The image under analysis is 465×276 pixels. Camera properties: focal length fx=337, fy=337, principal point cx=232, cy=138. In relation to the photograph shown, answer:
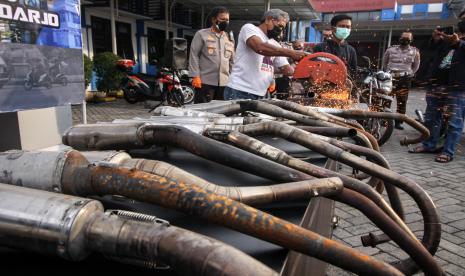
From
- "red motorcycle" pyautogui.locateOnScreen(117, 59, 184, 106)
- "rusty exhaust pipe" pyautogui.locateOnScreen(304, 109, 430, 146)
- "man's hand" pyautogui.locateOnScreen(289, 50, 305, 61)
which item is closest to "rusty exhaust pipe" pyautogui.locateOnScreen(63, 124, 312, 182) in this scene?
"rusty exhaust pipe" pyautogui.locateOnScreen(304, 109, 430, 146)

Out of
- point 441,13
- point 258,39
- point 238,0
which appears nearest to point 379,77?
point 258,39

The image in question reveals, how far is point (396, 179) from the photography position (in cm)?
107

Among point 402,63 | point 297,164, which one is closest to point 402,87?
point 402,63

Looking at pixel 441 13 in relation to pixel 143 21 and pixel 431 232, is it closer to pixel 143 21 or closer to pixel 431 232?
pixel 143 21

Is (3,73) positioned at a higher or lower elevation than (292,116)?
higher

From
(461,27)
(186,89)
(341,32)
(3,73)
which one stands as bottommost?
(186,89)

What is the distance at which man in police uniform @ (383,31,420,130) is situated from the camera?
701 centimetres

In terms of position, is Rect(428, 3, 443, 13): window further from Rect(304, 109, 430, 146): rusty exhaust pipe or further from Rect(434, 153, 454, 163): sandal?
Rect(304, 109, 430, 146): rusty exhaust pipe

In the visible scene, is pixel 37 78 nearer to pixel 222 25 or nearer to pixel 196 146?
pixel 222 25

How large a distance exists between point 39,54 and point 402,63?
265 inches

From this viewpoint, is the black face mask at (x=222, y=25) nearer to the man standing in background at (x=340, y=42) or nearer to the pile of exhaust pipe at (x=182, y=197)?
the man standing in background at (x=340, y=42)

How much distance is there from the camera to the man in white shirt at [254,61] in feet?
10.2

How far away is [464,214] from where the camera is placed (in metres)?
3.01

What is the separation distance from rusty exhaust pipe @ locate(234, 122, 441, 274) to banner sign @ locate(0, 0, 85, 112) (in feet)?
8.46
